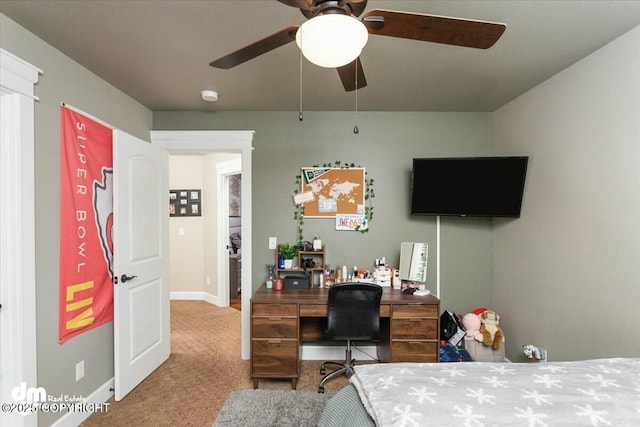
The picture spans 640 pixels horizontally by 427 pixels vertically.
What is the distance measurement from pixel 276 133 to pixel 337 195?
89 cm

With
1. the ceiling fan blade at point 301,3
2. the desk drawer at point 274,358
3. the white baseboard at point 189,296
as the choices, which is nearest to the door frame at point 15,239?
the desk drawer at point 274,358

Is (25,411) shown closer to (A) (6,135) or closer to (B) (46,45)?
(A) (6,135)

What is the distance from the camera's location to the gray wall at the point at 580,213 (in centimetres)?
181

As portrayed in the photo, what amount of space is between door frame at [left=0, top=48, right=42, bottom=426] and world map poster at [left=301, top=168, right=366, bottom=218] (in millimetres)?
2065

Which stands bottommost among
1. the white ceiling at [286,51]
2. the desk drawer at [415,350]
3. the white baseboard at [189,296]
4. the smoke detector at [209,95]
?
the white baseboard at [189,296]

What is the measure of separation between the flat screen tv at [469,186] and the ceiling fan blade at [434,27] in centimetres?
168

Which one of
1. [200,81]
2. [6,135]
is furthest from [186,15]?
[6,135]

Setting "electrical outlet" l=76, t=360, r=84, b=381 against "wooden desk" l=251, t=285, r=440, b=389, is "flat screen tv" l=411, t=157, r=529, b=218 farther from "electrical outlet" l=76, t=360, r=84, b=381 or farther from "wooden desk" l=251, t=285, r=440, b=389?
"electrical outlet" l=76, t=360, r=84, b=381

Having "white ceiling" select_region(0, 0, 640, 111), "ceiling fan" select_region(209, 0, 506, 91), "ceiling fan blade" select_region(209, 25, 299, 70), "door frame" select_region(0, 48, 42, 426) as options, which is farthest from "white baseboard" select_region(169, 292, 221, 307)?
"ceiling fan" select_region(209, 0, 506, 91)

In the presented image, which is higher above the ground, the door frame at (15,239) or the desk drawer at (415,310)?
the door frame at (15,239)

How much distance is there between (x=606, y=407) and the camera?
1.06 metres

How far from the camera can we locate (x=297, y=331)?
2.53 m

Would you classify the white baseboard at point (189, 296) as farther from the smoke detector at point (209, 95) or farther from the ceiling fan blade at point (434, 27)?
the ceiling fan blade at point (434, 27)

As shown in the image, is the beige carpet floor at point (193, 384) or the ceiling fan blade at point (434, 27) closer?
the ceiling fan blade at point (434, 27)
